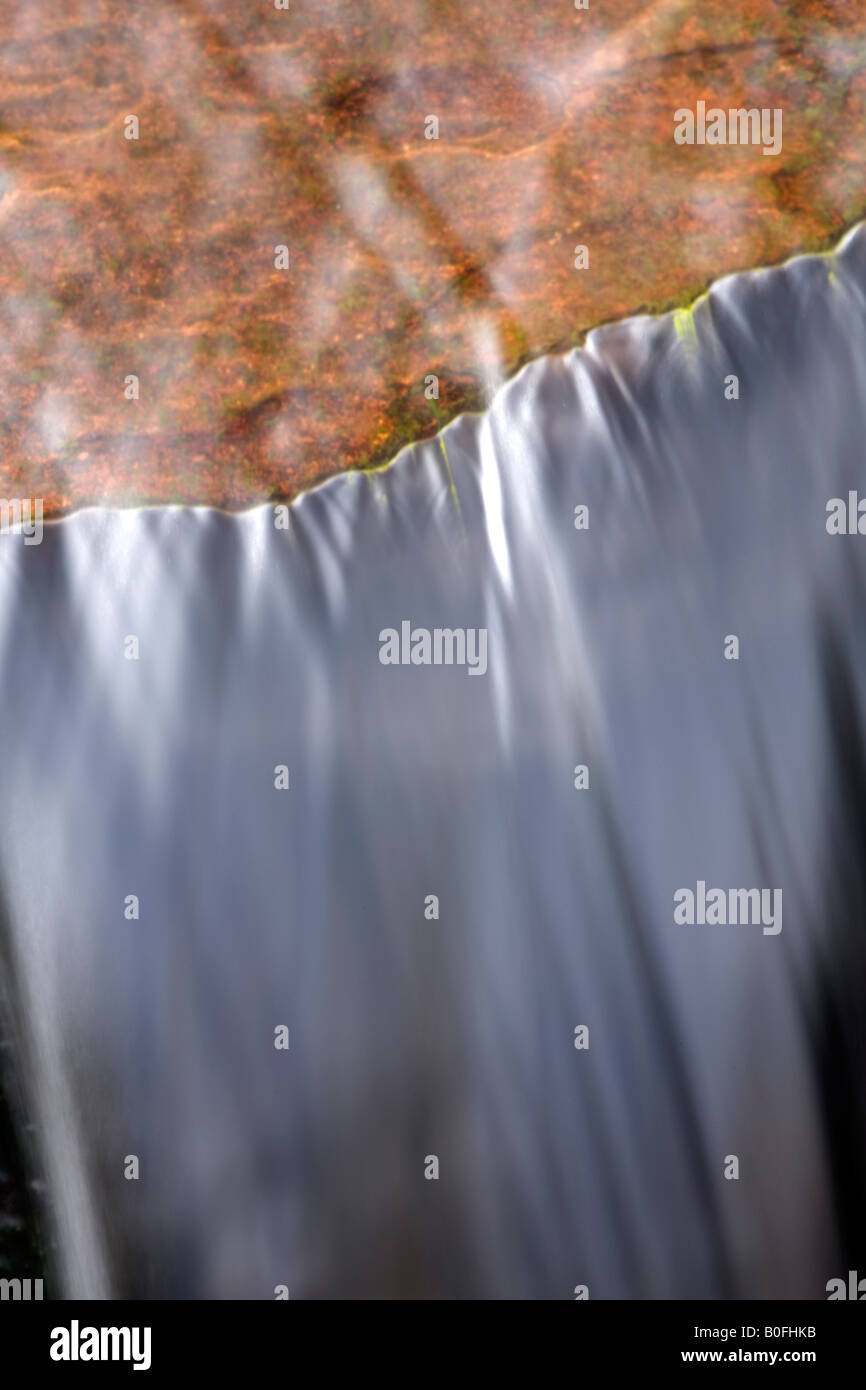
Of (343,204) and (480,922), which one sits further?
(343,204)

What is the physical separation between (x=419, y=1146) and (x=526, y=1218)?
0.23 meters

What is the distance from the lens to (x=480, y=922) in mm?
1697

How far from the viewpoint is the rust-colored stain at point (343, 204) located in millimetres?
1799

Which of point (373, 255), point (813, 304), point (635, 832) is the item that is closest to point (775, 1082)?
point (635, 832)

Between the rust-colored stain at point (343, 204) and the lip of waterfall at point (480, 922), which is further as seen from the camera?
the rust-colored stain at point (343, 204)

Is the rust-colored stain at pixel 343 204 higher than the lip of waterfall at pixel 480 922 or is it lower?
higher

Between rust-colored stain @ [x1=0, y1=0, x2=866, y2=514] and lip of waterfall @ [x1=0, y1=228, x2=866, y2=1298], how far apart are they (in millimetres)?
353

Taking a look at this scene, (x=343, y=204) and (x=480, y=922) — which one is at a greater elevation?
(x=343, y=204)

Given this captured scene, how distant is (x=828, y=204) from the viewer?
1826mm

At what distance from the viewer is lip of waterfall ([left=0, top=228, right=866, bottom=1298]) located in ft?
5.53

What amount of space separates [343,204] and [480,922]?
Result: 1398mm

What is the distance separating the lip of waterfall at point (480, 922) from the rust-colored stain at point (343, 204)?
35 centimetres

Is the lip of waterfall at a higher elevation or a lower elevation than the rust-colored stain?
lower
